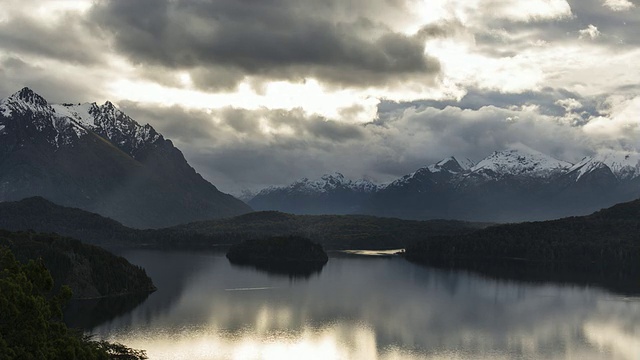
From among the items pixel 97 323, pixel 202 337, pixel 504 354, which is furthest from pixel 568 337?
pixel 97 323

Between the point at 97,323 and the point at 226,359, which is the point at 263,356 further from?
the point at 97,323

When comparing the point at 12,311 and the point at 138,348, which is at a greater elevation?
the point at 12,311

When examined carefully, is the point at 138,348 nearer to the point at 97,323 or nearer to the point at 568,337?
the point at 97,323

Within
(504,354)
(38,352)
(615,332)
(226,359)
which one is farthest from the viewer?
(615,332)

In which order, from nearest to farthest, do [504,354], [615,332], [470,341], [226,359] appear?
[226,359]
[504,354]
[470,341]
[615,332]

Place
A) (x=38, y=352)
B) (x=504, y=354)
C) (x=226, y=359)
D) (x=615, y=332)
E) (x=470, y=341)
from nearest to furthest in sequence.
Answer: (x=38, y=352) → (x=226, y=359) → (x=504, y=354) → (x=470, y=341) → (x=615, y=332)

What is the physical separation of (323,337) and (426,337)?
2742cm

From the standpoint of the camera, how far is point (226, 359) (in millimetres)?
152125

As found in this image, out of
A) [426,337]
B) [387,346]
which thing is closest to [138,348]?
[387,346]

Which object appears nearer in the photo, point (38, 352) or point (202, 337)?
point (38, 352)

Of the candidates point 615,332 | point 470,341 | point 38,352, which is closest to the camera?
point 38,352

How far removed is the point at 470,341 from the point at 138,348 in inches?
3289

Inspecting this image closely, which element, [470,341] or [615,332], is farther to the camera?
[615,332]

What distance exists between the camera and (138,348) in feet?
517
